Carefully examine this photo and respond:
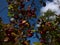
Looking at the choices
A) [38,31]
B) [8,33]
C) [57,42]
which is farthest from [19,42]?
[38,31]

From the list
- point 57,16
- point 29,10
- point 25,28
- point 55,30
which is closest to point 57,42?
point 55,30

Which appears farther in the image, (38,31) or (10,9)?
(10,9)

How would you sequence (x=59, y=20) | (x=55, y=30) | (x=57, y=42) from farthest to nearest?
(x=59, y=20) < (x=55, y=30) < (x=57, y=42)

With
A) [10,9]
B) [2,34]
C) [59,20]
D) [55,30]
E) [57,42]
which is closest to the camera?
[2,34]

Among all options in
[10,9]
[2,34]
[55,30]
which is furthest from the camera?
[10,9]

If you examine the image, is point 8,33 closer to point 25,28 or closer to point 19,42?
point 19,42

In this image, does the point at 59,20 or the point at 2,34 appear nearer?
the point at 2,34

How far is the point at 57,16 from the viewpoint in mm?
4926

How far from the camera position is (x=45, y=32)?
4.36m

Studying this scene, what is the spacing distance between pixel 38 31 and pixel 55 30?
38 cm

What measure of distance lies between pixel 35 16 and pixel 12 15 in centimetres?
64

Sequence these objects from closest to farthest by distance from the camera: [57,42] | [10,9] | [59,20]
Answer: [57,42] < [59,20] < [10,9]

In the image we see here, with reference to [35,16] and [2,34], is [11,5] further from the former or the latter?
[2,34]

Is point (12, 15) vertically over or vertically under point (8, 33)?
under
